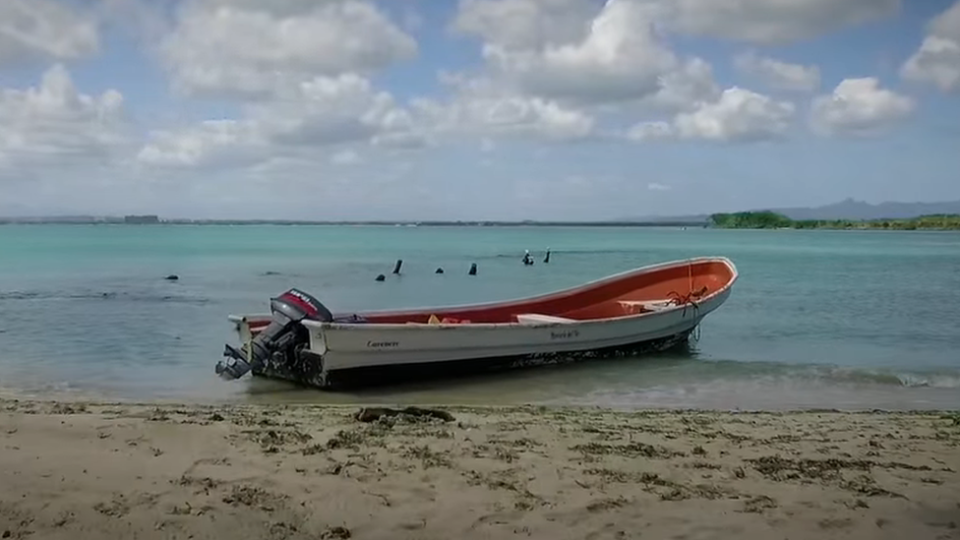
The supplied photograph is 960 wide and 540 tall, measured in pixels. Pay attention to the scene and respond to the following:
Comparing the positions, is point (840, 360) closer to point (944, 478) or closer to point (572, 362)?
point (572, 362)

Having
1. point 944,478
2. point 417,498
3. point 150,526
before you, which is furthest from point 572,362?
point 150,526

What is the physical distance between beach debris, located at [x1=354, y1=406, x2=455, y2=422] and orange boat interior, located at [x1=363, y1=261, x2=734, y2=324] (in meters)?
4.58

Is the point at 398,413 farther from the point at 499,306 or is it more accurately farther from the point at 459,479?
the point at 499,306

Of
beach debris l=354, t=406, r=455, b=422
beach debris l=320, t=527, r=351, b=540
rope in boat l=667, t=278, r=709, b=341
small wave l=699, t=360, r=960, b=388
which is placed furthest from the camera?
rope in boat l=667, t=278, r=709, b=341

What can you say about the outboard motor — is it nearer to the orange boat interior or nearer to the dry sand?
the orange boat interior

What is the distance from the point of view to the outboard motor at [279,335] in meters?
10.6

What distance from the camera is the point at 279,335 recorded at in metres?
10.8

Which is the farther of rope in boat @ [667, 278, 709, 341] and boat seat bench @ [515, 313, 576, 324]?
rope in boat @ [667, 278, 709, 341]

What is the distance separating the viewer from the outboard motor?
10.6 metres

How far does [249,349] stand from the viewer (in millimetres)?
10773

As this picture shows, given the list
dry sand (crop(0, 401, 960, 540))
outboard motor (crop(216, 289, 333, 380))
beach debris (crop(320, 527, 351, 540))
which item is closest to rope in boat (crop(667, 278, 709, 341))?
outboard motor (crop(216, 289, 333, 380))

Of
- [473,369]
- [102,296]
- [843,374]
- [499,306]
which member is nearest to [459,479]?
[473,369]

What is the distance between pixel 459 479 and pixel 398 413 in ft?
7.81

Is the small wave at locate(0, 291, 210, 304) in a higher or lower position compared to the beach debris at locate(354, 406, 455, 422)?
lower
